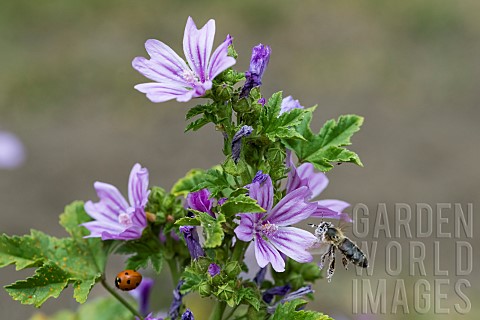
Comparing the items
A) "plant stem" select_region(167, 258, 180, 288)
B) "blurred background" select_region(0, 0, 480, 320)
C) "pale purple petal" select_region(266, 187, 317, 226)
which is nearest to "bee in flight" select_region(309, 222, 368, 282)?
"pale purple petal" select_region(266, 187, 317, 226)

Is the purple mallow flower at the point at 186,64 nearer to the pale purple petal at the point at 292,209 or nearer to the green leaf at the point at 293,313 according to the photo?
the pale purple petal at the point at 292,209

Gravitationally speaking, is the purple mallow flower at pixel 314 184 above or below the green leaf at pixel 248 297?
above

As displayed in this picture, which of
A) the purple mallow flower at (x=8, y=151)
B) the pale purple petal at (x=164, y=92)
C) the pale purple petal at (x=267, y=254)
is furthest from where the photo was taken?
the purple mallow flower at (x=8, y=151)

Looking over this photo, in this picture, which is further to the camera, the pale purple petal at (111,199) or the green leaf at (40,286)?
the pale purple petal at (111,199)

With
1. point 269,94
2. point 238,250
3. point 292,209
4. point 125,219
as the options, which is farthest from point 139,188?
point 269,94

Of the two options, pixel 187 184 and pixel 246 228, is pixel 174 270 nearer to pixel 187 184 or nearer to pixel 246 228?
pixel 187 184

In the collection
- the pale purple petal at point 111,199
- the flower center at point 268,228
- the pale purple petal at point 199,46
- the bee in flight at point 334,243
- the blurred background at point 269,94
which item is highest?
the blurred background at point 269,94

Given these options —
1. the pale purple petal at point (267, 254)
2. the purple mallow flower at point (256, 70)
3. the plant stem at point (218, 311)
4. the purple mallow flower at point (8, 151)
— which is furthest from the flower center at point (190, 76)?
the purple mallow flower at point (8, 151)
